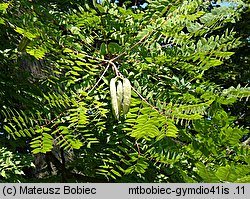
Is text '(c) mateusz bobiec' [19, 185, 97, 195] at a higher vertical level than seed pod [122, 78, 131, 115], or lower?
lower

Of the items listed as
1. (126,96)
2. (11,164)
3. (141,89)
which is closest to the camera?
(126,96)

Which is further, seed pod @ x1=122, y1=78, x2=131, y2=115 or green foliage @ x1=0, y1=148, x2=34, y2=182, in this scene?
green foliage @ x1=0, y1=148, x2=34, y2=182

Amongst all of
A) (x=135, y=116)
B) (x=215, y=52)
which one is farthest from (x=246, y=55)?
(x=135, y=116)

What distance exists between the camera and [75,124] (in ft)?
3.63

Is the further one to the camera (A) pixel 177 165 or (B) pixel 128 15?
(B) pixel 128 15

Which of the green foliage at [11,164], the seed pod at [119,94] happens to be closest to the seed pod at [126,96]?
the seed pod at [119,94]

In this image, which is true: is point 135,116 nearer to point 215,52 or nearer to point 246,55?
point 215,52

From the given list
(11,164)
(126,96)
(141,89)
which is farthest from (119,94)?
(11,164)

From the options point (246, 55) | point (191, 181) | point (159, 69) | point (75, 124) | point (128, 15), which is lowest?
point (191, 181)

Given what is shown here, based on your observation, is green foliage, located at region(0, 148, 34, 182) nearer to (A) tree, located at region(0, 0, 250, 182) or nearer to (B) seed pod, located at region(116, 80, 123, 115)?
(A) tree, located at region(0, 0, 250, 182)

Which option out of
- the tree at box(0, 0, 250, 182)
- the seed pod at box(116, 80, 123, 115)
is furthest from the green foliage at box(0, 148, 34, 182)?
the seed pod at box(116, 80, 123, 115)

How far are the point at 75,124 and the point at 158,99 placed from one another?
23 cm

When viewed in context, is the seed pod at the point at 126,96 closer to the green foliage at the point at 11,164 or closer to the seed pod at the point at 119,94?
the seed pod at the point at 119,94

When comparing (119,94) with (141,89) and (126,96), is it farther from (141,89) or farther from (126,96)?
(141,89)
